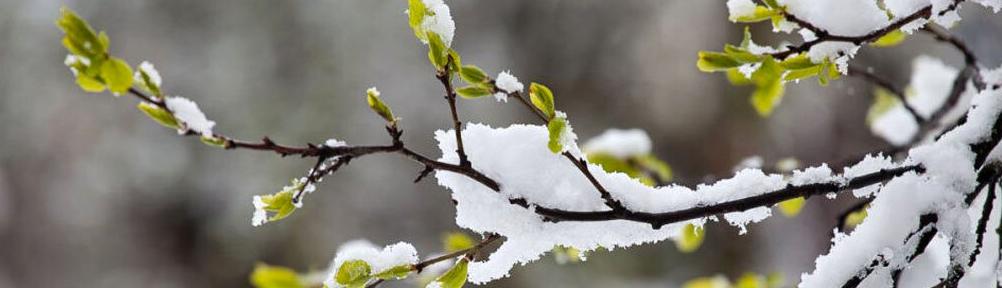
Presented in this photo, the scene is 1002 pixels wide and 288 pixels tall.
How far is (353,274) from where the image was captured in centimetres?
45

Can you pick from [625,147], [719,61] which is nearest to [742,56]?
[719,61]

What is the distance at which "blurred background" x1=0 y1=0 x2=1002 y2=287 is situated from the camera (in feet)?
10.4

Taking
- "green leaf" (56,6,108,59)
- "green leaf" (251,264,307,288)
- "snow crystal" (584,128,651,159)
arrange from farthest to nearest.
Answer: "snow crystal" (584,128,651,159)
"green leaf" (251,264,307,288)
"green leaf" (56,6,108,59)

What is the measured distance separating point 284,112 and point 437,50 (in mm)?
2883

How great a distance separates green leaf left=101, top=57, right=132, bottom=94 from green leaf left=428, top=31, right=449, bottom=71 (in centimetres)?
15

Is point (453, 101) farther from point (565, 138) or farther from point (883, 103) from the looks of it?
point (883, 103)

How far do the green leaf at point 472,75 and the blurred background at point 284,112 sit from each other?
8.84 feet

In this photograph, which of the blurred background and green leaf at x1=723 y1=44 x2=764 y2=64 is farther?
the blurred background

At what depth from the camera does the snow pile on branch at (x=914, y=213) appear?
0.42 meters

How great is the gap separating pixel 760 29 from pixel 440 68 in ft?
10.6

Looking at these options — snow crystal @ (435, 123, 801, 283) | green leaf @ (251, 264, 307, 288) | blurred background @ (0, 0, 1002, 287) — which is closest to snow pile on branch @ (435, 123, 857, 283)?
snow crystal @ (435, 123, 801, 283)

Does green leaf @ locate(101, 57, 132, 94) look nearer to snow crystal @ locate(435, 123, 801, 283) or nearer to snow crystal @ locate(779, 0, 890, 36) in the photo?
snow crystal @ locate(435, 123, 801, 283)

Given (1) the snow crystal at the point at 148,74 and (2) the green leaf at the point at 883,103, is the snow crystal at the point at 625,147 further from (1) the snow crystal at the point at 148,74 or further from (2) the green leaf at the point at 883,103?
(1) the snow crystal at the point at 148,74

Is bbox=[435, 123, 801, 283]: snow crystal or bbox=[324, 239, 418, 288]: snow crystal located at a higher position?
bbox=[435, 123, 801, 283]: snow crystal
